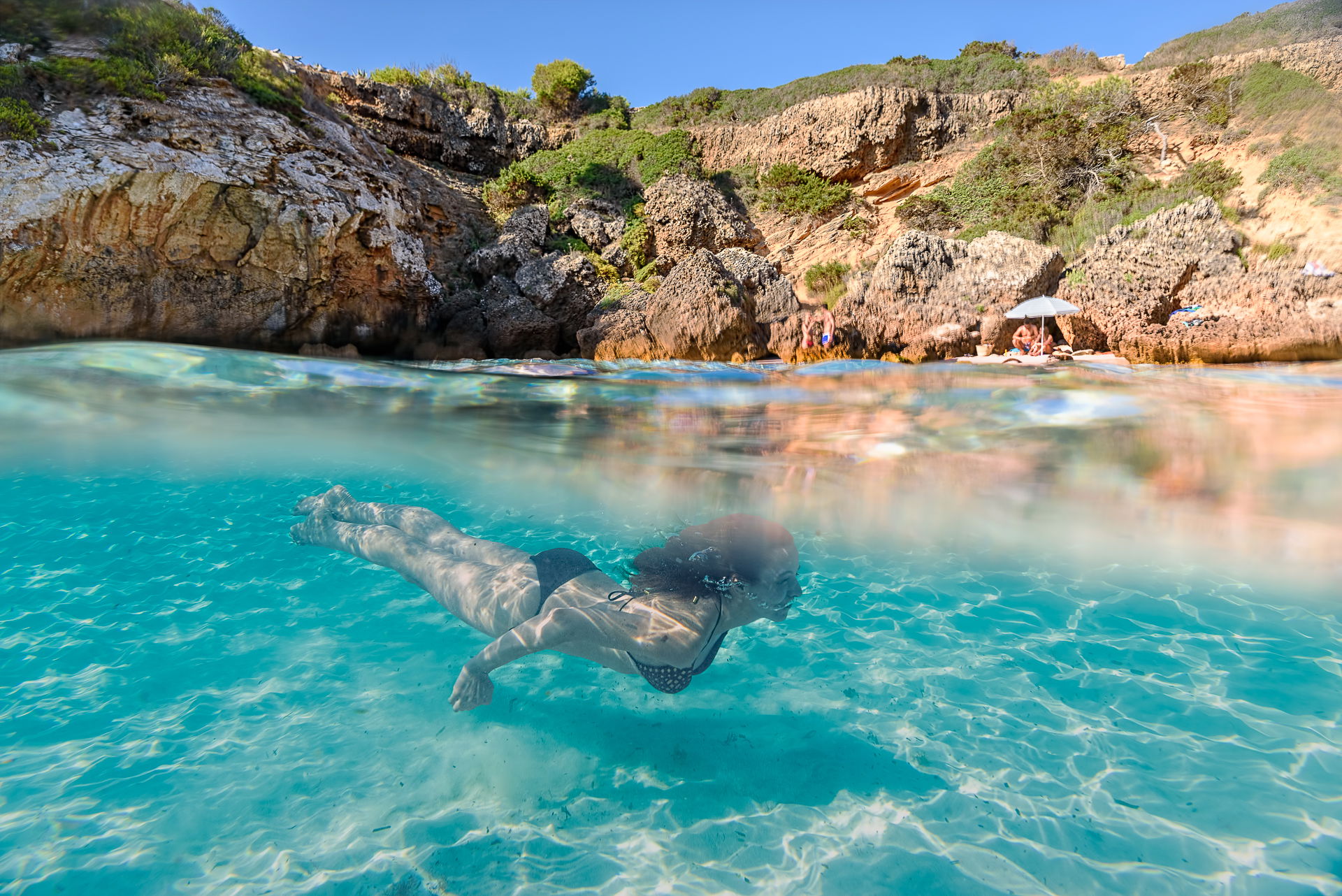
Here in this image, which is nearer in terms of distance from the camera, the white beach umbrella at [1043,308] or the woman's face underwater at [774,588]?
the woman's face underwater at [774,588]

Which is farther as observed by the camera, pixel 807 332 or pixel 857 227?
pixel 857 227

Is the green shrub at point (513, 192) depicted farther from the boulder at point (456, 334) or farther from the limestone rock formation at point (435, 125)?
the boulder at point (456, 334)

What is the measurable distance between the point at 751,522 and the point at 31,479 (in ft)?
48.7

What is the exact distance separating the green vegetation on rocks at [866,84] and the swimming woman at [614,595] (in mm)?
25193

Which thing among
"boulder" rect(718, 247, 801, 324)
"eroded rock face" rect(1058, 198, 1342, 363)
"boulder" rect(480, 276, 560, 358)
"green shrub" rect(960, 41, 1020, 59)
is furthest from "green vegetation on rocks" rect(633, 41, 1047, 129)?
"boulder" rect(480, 276, 560, 358)

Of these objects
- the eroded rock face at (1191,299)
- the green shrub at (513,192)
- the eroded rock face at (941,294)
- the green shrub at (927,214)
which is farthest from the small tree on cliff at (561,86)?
the eroded rock face at (1191,299)

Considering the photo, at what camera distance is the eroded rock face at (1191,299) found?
36.4 ft

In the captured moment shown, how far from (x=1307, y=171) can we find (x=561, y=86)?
83.1 feet

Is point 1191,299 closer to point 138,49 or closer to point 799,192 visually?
point 799,192

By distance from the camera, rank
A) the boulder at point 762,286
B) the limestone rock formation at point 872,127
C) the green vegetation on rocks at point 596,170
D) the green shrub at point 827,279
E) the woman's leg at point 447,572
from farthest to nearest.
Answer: the limestone rock formation at point 872,127
the green vegetation on rocks at point 596,170
the green shrub at point 827,279
the boulder at point 762,286
the woman's leg at point 447,572

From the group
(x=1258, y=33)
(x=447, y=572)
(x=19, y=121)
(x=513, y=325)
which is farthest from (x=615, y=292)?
(x=1258, y=33)

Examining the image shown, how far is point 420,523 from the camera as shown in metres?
6.41

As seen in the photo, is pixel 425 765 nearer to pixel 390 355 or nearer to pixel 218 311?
pixel 218 311

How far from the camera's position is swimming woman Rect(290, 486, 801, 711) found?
407cm
